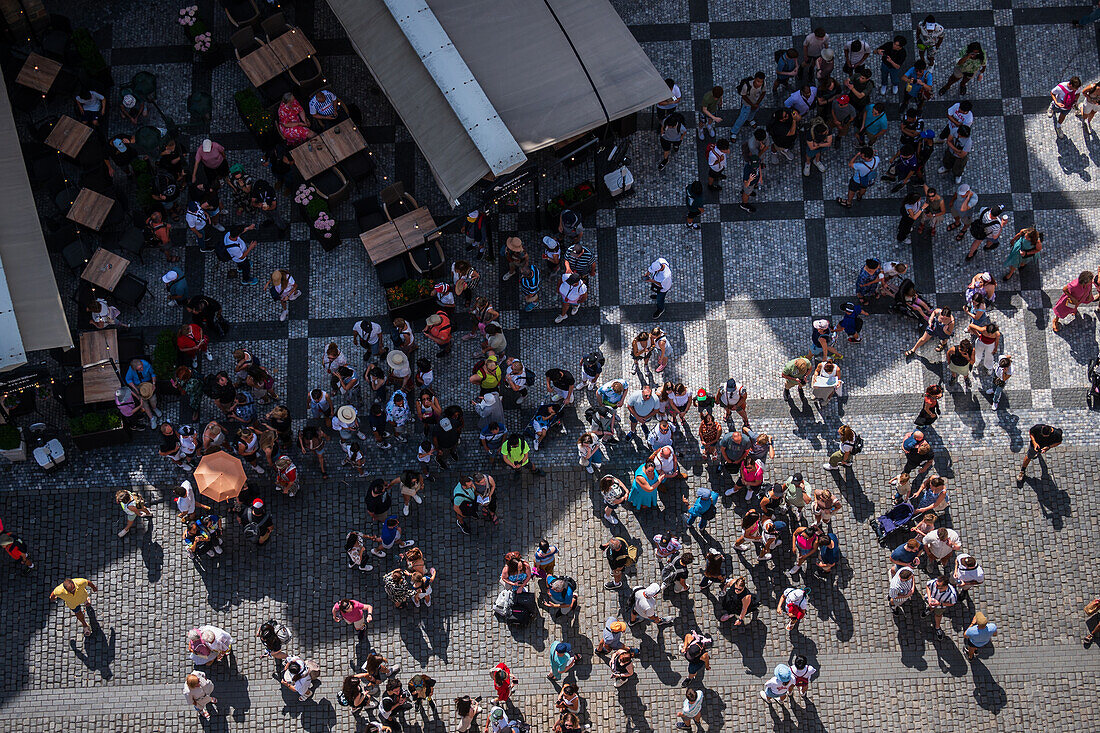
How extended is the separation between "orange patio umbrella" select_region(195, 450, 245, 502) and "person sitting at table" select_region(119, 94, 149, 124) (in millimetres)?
8670

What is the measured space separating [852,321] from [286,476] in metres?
11.6

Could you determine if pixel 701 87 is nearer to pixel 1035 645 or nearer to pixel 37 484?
pixel 1035 645

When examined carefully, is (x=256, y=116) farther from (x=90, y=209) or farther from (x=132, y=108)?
(x=90, y=209)

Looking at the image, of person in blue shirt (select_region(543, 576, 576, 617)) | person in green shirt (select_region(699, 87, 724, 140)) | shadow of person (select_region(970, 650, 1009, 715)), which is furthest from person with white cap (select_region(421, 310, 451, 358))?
shadow of person (select_region(970, 650, 1009, 715))

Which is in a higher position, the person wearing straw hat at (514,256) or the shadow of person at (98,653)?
the person wearing straw hat at (514,256)

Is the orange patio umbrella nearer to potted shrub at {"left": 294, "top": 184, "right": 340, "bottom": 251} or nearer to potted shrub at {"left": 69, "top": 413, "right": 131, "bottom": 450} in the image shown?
potted shrub at {"left": 69, "top": 413, "right": 131, "bottom": 450}

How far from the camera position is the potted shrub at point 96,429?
68.5ft

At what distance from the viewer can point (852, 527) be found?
20.8 meters

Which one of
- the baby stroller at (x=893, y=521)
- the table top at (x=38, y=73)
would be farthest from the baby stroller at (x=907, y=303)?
the table top at (x=38, y=73)

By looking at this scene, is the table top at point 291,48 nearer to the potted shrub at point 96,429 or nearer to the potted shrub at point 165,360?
the potted shrub at point 165,360

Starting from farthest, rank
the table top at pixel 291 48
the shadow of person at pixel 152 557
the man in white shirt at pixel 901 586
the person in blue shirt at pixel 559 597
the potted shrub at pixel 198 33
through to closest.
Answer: the potted shrub at pixel 198 33 < the table top at pixel 291 48 < the shadow of person at pixel 152 557 < the person in blue shirt at pixel 559 597 < the man in white shirt at pixel 901 586

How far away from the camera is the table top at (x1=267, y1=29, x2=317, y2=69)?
23562mm

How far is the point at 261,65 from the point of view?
2350 centimetres

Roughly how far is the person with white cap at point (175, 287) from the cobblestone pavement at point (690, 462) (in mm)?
553
